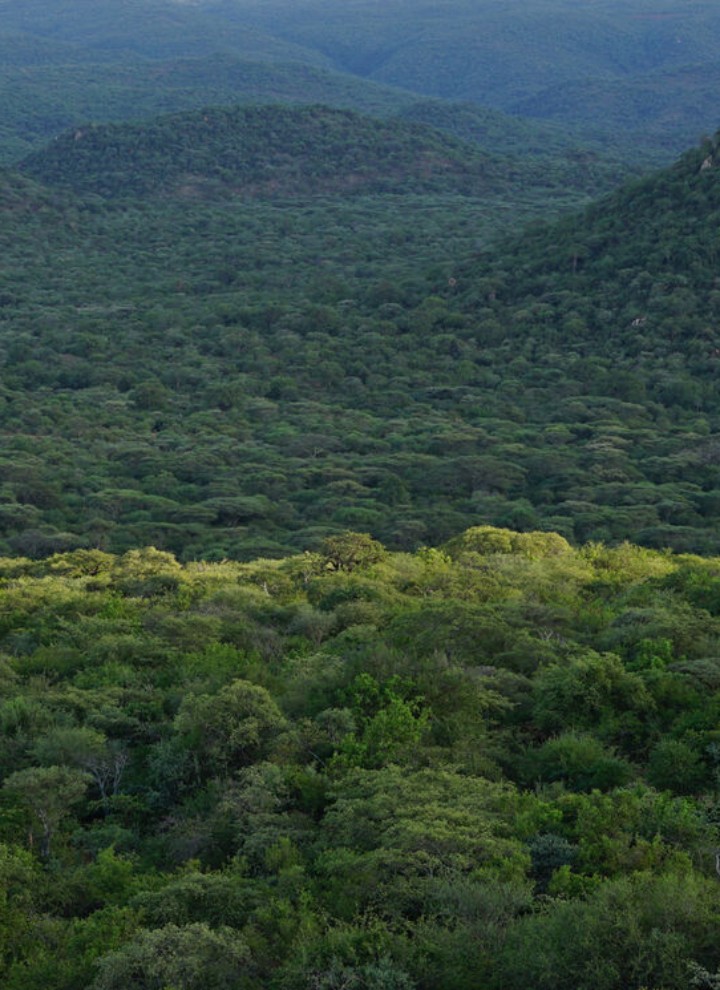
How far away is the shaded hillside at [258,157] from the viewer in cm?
14612

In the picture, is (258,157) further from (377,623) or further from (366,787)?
(366,787)

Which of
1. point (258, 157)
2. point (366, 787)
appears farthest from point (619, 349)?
point (258, 157)

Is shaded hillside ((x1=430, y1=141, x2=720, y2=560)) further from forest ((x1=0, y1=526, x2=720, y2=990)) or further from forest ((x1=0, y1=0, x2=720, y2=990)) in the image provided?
forest ((x1=0, y1=526, x2=720, y2=990))

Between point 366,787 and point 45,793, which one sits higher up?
point 366,787

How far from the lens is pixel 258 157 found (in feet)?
498

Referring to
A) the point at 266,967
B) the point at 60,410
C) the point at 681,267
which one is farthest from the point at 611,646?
the point at 681,267

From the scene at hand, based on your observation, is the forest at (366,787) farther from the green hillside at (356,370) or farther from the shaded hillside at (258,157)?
the shaded hillside at (258,157)

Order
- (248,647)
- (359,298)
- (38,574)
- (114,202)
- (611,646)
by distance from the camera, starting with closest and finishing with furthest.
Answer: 1. (611,646)
2. (248,647)
3. (38,574)
4. (359,298)
5. (114,202)

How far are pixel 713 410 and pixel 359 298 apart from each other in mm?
38302

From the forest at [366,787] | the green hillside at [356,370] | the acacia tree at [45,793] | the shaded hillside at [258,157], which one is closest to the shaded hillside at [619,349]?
the green hillside at [356,370]

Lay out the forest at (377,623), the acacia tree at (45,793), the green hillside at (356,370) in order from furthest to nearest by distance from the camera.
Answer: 1. the green hillside at (356,370)
2. the acacia tree at (45,793)
3. the forest at (377,623)

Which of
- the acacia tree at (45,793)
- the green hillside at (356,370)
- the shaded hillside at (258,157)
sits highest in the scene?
the shaded hillside at (258,157)

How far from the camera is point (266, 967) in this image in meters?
14.9

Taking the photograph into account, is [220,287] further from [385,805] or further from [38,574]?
[385,805]
